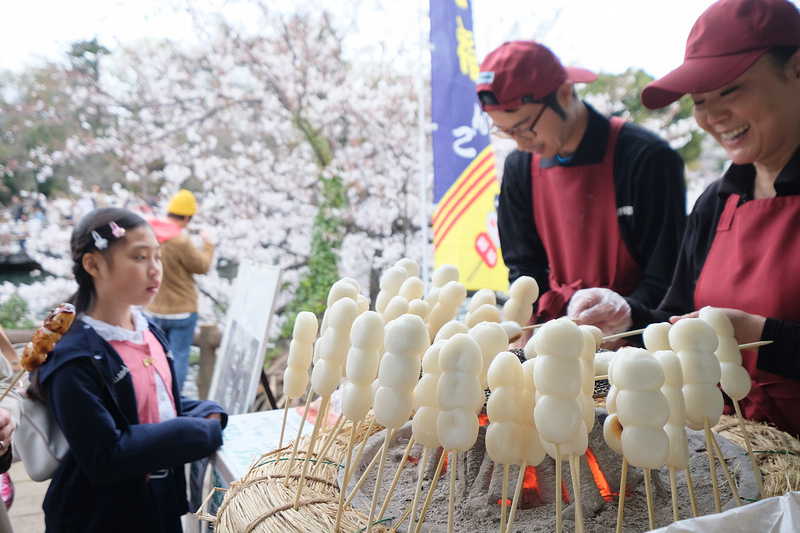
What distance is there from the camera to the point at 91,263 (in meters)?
1.86

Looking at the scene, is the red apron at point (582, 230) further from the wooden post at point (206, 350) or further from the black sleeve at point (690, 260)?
the wooden post at point (206, 350)

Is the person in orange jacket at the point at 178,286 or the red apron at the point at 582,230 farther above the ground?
the red apron at the point at 582,230

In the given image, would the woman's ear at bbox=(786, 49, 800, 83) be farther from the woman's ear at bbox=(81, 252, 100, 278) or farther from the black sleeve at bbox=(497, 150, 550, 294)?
the woman's ear at bbox=(81, 252, 100, 278)

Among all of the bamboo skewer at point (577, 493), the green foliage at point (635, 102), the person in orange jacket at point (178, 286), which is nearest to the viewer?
the bamboo skewer at point (577, 493)

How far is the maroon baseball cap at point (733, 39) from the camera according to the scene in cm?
146

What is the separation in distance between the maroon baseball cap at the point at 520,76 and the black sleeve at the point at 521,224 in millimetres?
426

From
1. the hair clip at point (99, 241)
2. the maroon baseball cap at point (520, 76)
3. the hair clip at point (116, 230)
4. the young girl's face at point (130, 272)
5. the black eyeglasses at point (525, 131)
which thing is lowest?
the young girl's face at point (130, 272)

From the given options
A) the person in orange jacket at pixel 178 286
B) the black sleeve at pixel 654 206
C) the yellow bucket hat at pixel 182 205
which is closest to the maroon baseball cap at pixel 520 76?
the black sleeve at pixel 654 206

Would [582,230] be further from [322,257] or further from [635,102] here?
[635,102]

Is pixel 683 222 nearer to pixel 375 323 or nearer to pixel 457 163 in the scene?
pixel 375 323

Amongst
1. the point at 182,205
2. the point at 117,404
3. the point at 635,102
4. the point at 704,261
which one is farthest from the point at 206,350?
the point at 635,102

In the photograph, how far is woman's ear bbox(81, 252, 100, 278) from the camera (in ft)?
6.08

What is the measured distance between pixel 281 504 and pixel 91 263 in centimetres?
122

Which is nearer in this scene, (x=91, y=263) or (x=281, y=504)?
(x=281, y=504)
